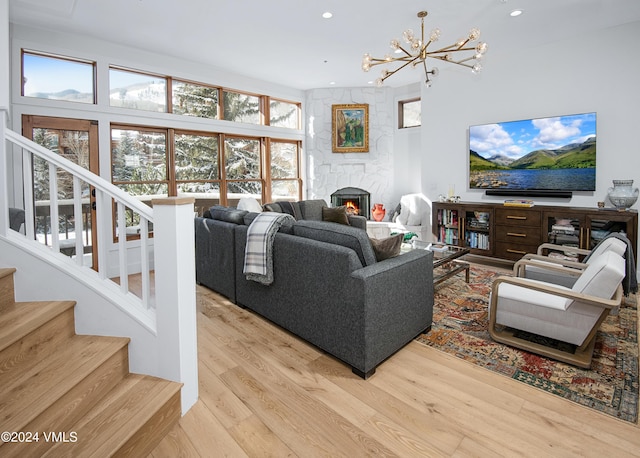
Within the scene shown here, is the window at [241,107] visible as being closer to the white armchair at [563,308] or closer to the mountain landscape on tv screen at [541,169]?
the mountain landscape on tv screen at [541,169]

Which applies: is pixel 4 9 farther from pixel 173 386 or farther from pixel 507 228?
pixel 507 228

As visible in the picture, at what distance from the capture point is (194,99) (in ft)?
18.4

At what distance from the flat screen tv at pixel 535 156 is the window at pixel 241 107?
3726 millimetres

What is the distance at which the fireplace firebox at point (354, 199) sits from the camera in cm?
707

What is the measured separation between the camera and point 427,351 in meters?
2.62

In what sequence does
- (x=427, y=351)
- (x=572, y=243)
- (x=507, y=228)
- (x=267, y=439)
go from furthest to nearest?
(x=507, y=228)
(x=572, y=243)
(x=427, y=351)
(x=267, y=439)

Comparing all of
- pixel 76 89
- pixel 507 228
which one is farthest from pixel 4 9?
pixel 507 228

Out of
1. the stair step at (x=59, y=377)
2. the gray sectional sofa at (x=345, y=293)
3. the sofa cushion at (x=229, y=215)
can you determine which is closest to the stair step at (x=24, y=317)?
the stair step at (x=59, y=377)

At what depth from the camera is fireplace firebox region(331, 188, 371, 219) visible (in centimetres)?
707

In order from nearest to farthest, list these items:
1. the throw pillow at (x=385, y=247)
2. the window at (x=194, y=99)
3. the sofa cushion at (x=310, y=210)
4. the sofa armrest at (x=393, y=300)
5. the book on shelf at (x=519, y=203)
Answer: the sofa armrest at (x=393, y=300), the throw pillow at (x=385, y=247), the book on shelf at (x=519, y=203), the window at (x=194, y=99), the sofa cushion at (x=310, y=210)

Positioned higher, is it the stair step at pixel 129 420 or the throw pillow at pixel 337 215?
the throw pillow at pixel 337 215

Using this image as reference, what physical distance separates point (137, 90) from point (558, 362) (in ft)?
18.9

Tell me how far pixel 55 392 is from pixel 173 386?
504mm

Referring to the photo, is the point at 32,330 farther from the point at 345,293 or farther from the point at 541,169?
the point at 541,169
